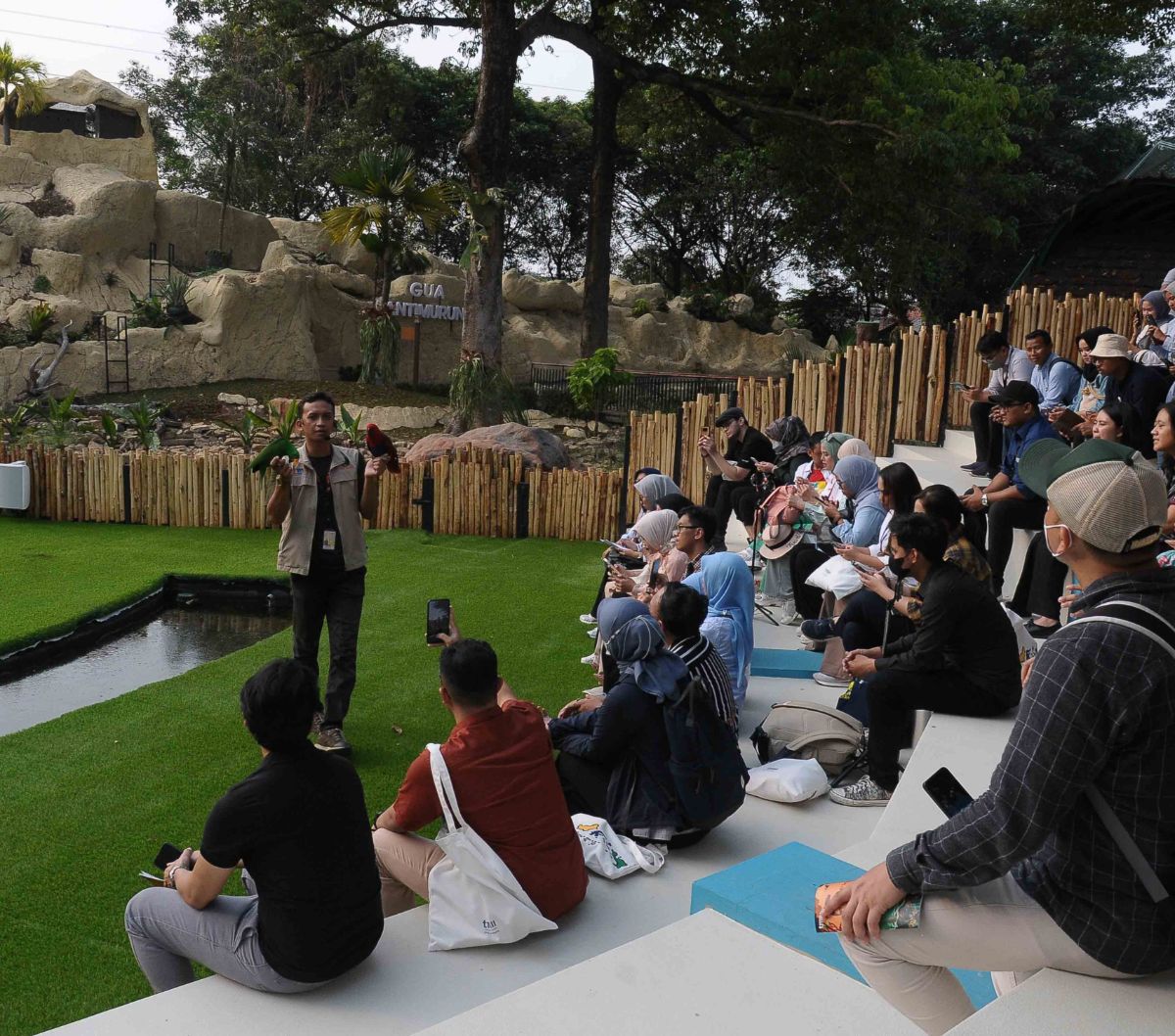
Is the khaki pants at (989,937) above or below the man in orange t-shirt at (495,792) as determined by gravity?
above

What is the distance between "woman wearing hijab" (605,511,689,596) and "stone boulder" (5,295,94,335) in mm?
17871

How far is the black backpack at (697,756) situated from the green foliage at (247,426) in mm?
10534

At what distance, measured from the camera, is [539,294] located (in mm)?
26406

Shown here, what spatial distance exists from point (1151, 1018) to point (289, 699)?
208 cm

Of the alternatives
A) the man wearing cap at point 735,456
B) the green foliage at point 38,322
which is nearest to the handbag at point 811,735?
the man wearing cap at point 735,456

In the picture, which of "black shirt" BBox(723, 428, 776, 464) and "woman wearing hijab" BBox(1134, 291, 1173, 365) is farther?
"black shirt" BBox(723, 428, 776, 464)

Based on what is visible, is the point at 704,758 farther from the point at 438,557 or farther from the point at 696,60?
the point at 696,60

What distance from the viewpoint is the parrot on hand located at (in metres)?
5.30

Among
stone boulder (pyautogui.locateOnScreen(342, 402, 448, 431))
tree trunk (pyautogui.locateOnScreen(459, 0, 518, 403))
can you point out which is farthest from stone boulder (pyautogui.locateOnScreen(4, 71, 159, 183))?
tree trunk (pyautogui.locateOnScreen(459, 0, 518, 403))

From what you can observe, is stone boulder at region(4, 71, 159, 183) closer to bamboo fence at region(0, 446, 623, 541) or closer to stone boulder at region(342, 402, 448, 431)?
stone boulder at region(342, 402, 448, 431)

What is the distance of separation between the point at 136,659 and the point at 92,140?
21017 millimetres

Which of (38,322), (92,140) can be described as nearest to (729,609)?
(38,322)

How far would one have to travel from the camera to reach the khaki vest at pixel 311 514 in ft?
18.0

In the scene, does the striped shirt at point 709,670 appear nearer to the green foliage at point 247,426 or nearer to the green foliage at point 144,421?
the green foliage at point 247,426
